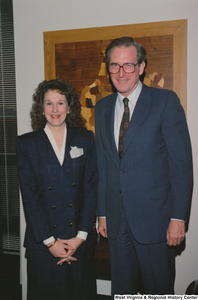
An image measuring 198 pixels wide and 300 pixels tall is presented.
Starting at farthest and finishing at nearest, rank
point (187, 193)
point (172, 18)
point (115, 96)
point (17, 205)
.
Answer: point (17, 205) → point (172, 18) → point (115, 96) → point (187, 193)

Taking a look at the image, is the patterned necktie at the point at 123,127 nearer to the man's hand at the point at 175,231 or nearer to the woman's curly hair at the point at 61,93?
the woman's curly hair at the point at 61,93

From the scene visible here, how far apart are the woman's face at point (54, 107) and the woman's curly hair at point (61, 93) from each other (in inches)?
1.6

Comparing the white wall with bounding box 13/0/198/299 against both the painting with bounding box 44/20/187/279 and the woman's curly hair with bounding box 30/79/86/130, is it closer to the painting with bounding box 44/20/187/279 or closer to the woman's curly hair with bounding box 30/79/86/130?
the painting with bounding box 44/20/187/279

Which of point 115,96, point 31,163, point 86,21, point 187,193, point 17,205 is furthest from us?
point 17,205

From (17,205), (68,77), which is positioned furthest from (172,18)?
(17,205)

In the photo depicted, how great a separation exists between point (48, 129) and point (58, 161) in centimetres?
26

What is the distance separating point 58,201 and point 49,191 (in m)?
0.09

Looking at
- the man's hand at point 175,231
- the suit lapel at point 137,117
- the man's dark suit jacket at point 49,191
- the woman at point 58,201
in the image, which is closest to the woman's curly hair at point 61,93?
the woman at point 58,201

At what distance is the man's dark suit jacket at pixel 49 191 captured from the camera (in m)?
1.77

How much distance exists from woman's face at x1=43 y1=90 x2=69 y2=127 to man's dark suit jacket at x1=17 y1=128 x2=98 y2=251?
130mm

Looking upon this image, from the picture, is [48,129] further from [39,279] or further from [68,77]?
[39,279]

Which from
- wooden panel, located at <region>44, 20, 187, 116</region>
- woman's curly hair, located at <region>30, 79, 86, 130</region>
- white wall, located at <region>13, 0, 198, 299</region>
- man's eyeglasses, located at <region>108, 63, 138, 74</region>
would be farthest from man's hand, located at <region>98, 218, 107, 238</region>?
wooden panel, located at <region>44, 20, 187, 116</region>

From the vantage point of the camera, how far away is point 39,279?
1.82 metres

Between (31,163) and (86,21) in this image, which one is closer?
(31,163)
